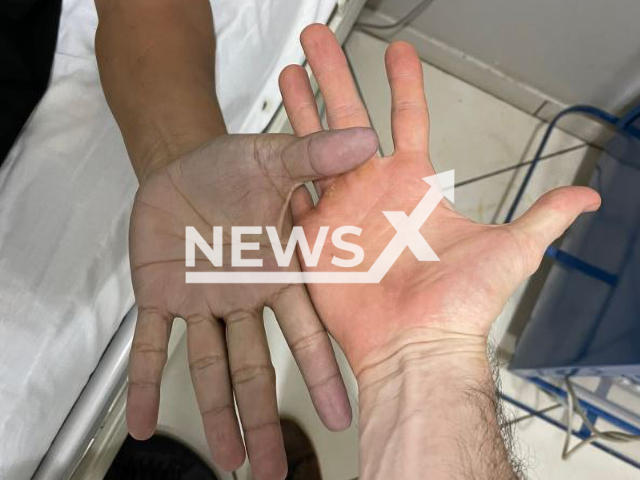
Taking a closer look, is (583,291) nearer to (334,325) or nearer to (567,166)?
(567,166)

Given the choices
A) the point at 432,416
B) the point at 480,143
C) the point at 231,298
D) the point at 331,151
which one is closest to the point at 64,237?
the point at 231,298

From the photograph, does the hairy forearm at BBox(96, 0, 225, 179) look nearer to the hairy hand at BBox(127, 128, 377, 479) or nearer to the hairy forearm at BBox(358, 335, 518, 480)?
the hairy hand at BBox(127, 128, 377, 479)

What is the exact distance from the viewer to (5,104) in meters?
0.61

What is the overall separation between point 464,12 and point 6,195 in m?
0.88

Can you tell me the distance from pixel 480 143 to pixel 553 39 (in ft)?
0.85

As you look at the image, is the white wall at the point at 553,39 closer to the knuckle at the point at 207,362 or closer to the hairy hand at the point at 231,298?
the hairy hand at the point at 231,298

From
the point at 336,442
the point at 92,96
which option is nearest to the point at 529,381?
the point at 336,442

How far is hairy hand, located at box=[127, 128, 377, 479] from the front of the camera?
517 mm

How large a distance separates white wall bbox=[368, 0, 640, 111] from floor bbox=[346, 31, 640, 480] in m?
0.08

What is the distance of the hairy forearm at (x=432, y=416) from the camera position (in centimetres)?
46

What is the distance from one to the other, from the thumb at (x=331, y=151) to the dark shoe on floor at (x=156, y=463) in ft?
2.20

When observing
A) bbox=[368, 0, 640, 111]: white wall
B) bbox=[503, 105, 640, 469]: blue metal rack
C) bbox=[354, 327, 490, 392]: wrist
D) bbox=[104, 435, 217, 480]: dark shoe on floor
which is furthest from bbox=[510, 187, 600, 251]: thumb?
bbox=[104, 435, 217, 480]: dark shoe on floor

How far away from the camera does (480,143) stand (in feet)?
3.99

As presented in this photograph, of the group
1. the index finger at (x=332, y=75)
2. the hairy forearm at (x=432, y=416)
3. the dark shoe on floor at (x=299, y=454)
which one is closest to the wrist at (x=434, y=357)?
the hairy forearm at (x=432, y=416)
